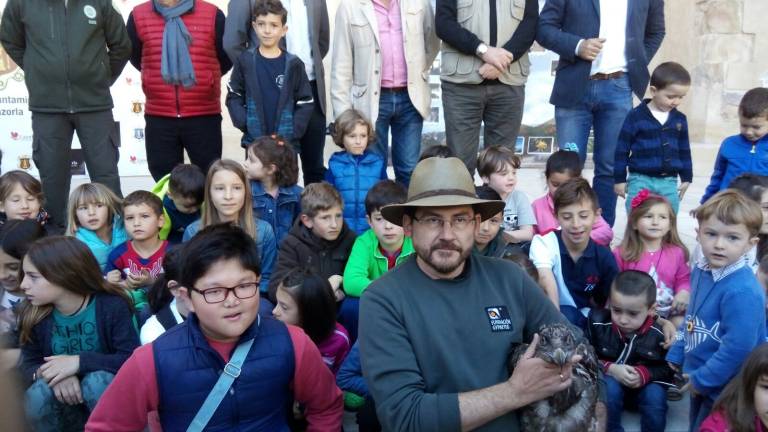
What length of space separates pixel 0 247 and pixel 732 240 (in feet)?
12.4

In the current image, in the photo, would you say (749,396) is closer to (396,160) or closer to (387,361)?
(387,361)

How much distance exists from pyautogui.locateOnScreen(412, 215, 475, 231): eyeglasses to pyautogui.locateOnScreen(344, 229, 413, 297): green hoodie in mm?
1722

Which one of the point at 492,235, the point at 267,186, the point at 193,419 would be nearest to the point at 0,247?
the point at 267,186

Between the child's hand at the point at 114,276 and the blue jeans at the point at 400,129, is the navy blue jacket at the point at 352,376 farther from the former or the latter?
the blue jeans at the point at 400,129

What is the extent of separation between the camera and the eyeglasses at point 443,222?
2334 millimetres

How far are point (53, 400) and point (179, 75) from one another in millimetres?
2830

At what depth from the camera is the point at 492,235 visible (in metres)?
3.91

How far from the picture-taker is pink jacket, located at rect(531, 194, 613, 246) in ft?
15.1

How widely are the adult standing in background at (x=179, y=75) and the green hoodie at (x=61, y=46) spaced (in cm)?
27

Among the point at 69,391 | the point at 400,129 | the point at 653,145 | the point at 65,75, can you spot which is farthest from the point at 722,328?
the point at 65,75

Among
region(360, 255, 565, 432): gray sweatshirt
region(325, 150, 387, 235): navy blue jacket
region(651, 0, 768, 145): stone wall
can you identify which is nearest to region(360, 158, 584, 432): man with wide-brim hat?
region(360, 255, 565, 432): gray sweatshirt

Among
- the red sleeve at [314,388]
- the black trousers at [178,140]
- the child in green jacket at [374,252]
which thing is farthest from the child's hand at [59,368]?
the black trousers at [178,140]

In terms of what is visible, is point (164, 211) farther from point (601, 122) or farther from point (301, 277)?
point (601, 122)

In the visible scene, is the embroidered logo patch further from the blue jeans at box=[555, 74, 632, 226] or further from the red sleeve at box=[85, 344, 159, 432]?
the blue jeans at box=[555, 74, 632, 226]
